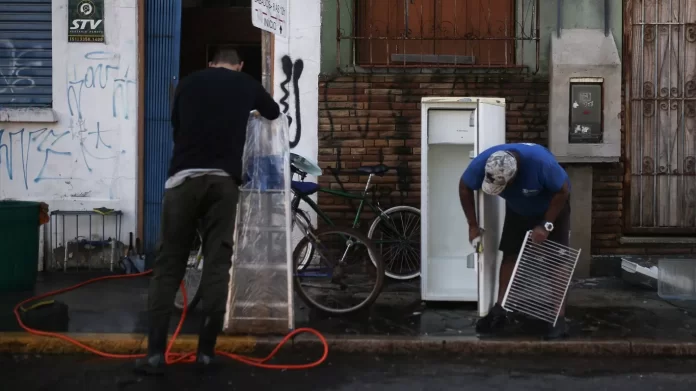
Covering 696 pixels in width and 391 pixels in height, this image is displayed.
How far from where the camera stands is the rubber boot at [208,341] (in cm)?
612

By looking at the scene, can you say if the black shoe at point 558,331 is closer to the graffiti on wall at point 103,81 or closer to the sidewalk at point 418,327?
the sidewalk at point 418,327

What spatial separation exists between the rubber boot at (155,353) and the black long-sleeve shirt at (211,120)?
3.15 feet

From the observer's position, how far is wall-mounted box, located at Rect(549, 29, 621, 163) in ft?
30.8

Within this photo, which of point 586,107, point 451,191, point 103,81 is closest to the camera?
point 451,191

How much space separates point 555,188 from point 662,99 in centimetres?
364

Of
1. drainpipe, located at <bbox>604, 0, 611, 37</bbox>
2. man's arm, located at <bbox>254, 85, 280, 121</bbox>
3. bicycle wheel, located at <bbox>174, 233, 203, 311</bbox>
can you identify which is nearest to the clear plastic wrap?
man's arm, located at <bbox>254, 85, 280, 121</bbox>

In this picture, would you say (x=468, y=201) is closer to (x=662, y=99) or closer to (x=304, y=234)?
(x=304, y=234)

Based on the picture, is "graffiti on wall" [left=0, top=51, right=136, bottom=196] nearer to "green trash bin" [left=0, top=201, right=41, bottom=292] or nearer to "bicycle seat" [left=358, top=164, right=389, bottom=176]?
"green trash bin" [left=0, top=201, right=41, bottom=292]

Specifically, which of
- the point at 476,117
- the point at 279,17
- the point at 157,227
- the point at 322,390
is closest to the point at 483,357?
the point at 322,390

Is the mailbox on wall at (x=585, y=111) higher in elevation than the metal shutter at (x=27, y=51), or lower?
lower

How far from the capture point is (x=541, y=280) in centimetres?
686

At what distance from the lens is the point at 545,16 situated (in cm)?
968

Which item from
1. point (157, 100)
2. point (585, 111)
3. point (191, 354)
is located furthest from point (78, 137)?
point (585, 111)

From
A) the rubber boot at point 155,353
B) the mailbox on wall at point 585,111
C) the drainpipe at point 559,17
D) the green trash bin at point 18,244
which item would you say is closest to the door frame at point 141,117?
the green trash bin at point 18,244
